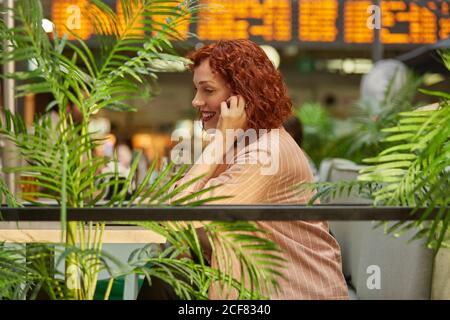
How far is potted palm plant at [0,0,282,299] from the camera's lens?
1236 millimetres

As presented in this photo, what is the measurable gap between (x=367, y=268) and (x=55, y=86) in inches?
62.3

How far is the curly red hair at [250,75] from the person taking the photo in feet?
5.83

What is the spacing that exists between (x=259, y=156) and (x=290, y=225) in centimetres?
18

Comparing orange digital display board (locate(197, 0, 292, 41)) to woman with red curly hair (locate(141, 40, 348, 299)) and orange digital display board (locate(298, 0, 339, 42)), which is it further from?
woman with red curly hair (locate(141, 40, 348, 299))

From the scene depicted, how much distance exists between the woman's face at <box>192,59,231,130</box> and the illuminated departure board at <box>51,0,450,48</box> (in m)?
3.67

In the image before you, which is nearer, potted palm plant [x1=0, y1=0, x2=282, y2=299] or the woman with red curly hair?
potted palm plant [x1=0, y1=0, x2=282, y2=299]

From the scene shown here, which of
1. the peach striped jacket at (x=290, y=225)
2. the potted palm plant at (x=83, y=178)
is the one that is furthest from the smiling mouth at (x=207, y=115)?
the potted palm plant at (x=83, y=178)

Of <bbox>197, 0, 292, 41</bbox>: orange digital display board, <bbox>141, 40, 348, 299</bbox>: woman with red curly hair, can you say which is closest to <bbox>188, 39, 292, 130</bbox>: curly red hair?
<bbox>141, 40, 348, 299</bbox>: woman with red curly hair

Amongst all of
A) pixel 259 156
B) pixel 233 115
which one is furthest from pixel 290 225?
pixel 233 115

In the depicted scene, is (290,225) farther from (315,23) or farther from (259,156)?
(315,23)

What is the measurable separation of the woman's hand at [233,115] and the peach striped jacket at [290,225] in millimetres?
76

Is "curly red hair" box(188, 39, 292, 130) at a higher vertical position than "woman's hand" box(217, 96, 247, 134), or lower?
higher

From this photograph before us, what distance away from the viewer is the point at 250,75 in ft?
5.85

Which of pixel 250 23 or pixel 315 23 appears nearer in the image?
pixel 250 23
